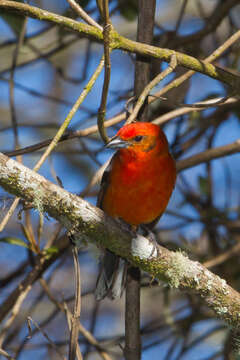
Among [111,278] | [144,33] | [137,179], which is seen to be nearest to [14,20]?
[144,33]

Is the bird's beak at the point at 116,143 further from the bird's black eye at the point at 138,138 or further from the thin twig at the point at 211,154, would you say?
the thin twig at the point at 211,154

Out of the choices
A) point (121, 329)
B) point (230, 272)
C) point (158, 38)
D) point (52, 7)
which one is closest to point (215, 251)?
point (230, 272)

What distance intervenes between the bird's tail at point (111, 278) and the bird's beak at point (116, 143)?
973mm

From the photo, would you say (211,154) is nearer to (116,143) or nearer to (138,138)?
(138,138)

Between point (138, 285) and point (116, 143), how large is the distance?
0.98 metres

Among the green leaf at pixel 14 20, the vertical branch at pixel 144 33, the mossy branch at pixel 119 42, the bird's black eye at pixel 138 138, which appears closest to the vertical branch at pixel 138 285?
the vertical branch at pixel 144 33

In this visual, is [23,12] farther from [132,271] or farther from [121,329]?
[121,329]

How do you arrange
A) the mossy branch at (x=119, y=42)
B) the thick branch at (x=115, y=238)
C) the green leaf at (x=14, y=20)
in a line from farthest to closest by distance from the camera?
the green leaf at (x=14, y=20) → the mossy branch at (x=119, y=42) → the thick branch at (x=115, y=238)

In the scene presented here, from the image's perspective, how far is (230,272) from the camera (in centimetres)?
496

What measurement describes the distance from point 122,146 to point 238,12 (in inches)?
145

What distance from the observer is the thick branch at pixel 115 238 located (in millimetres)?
2541

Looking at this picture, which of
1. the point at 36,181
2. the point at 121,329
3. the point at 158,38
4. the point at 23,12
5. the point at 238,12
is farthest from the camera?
the point at 121,329

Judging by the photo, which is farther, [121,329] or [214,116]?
[121,329]

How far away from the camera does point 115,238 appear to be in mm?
2889
